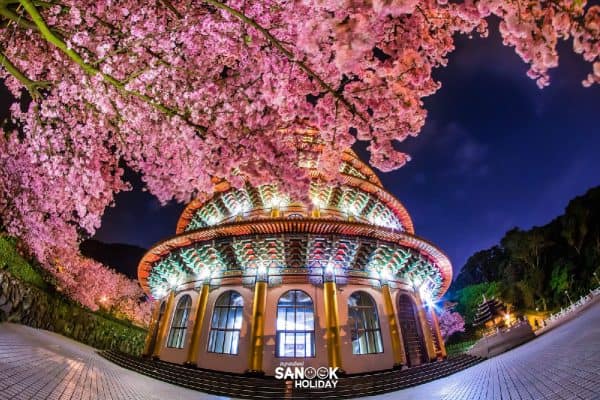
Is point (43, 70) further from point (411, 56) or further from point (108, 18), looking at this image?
point (411, 56)

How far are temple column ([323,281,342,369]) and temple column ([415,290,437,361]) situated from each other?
533cm

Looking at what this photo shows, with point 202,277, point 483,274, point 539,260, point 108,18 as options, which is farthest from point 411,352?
point 483,274

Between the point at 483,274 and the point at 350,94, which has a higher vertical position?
the point at 483,274

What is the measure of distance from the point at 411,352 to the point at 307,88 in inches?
499

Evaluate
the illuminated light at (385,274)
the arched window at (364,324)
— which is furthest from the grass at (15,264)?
the illuminated light at (385,274)

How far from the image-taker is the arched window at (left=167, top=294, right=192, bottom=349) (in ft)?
45.4

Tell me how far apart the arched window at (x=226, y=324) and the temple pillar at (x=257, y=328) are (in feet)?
3.04

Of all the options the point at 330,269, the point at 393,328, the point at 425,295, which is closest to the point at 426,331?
the point at 425,295

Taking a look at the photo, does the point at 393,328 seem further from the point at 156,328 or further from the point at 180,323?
the point at 156,328

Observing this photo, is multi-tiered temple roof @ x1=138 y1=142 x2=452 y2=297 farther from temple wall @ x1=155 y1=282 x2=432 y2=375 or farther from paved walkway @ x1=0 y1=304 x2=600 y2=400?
paved walkway @ x1=0 y1=304 x2=600 y2=400

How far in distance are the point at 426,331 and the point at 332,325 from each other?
5833 mm

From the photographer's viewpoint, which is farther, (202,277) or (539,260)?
(539,260)

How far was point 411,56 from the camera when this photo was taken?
6.50 meters

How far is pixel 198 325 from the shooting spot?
12.7 m
